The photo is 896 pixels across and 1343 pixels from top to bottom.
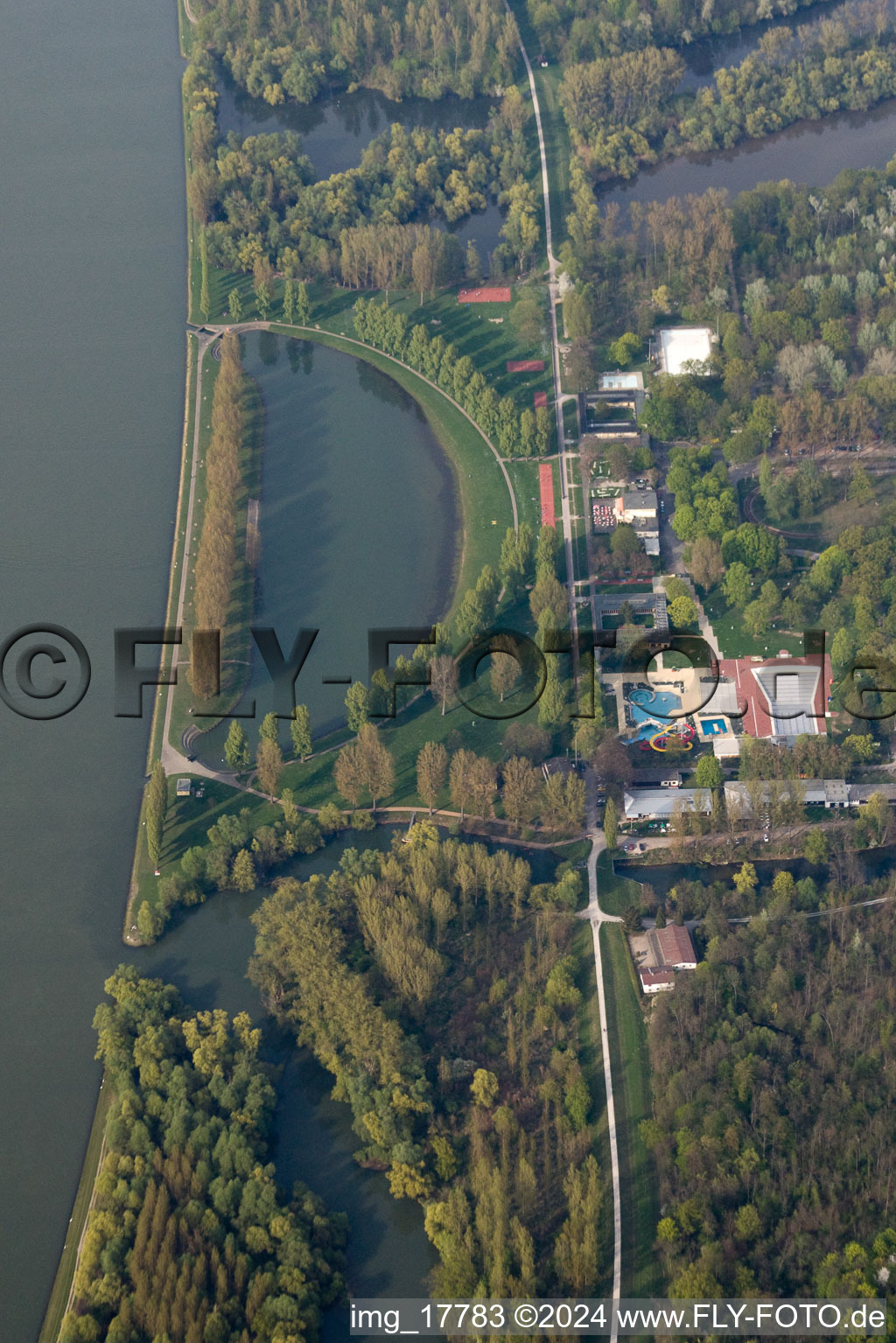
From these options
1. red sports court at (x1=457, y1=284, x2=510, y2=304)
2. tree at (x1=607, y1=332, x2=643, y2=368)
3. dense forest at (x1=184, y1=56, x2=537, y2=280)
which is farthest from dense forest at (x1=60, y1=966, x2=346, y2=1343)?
dense forest at (x1=184, y1=56, x2=537, y2=280)

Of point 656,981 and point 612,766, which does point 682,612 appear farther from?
point 656,981

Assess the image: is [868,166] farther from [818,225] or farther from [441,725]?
[441,725]

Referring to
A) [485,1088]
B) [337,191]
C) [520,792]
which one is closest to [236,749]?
[520,792]

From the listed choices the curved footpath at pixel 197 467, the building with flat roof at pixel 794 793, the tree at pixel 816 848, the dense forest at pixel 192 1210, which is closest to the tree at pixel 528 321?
the curved footpath at pixel 197 467

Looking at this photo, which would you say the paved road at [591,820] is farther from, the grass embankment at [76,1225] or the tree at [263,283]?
the grass embankment at [76,1225]

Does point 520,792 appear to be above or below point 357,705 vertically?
below

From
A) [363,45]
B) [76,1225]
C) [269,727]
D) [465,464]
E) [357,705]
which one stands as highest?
[363,45]
